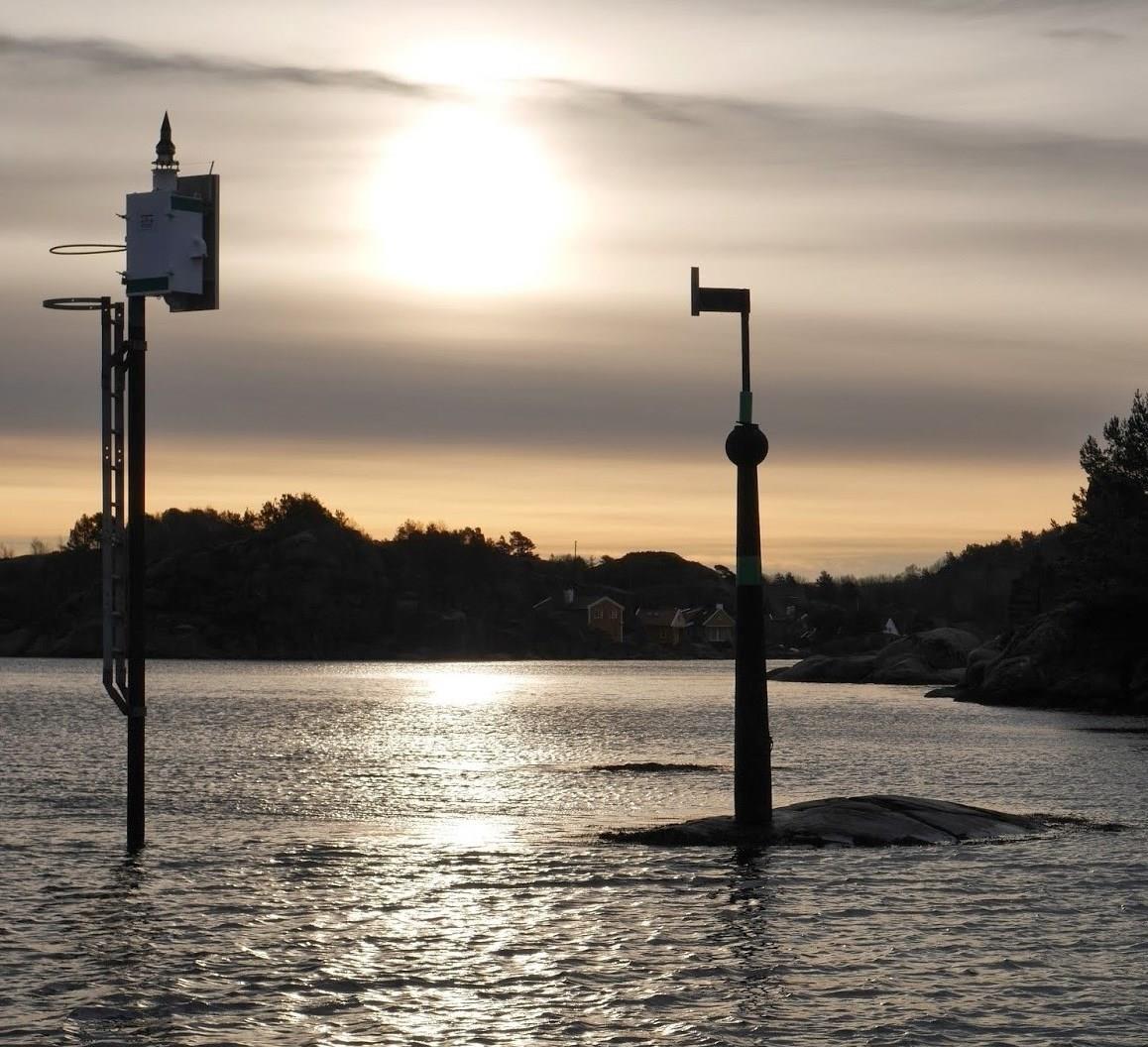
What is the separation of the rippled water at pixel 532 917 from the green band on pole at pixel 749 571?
433cm

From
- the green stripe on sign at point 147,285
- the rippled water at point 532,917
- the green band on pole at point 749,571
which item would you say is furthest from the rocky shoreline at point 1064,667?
the green stripe on sign at point 147,285

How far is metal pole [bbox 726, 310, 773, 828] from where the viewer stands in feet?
92.1

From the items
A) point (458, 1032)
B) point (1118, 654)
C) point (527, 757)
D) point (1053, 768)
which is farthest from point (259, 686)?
point (458, 1032)

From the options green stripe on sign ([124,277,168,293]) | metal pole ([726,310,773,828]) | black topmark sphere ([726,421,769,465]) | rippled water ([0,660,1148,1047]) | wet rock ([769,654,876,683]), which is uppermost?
green stripe on sign ([124,277,168,293])

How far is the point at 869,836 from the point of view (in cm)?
2873

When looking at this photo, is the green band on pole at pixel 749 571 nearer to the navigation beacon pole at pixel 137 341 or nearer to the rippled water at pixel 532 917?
the rippled water at pixel 532 917

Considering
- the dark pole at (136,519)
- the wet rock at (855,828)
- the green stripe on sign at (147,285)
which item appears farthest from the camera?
the wet rock at (855,828)

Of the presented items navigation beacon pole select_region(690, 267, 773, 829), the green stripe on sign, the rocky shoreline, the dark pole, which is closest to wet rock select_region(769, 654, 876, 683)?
the rocky shoreline

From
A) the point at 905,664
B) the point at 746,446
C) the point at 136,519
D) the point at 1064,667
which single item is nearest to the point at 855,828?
the point at 746,446

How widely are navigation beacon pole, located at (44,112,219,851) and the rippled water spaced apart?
3199mm

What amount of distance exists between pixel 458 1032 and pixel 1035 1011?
5.50 m

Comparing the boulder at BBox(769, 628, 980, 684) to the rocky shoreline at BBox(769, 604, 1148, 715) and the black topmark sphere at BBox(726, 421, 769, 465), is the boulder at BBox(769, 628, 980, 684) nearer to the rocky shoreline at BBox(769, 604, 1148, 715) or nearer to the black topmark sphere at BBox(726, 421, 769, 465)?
the rocky shoreline at BBox(769, 604, 1148, 715)

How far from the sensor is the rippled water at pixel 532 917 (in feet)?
52.4

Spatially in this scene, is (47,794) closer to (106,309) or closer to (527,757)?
(106,309)
